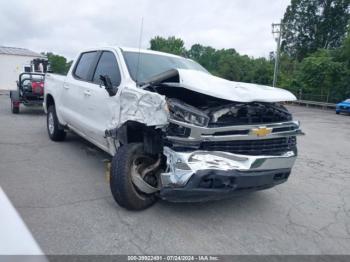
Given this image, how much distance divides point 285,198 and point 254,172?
1398mm

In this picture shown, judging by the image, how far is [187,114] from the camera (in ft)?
12.1

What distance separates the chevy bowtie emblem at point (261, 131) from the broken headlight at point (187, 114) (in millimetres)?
568

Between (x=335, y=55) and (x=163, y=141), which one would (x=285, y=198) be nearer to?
(x=163, y=141)

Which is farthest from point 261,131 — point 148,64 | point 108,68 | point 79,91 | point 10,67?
point 10,67

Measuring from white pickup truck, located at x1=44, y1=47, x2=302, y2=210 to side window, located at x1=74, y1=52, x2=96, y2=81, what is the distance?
148 cm

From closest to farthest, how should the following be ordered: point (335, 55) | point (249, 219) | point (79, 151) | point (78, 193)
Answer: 1. point (249, 219)
2. point (78, 193)
3. point (79, 151)
4. point (335, 55)

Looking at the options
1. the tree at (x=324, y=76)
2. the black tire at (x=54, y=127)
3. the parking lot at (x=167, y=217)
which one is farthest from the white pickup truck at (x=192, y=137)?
the tree at (x=324, y=76)

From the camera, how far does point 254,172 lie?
3.74 meters

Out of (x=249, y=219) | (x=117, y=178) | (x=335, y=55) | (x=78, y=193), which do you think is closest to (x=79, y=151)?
(x=78, y=193)

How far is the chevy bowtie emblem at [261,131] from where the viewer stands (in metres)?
3.82

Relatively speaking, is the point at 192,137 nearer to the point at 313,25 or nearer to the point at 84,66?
the point at 84,66

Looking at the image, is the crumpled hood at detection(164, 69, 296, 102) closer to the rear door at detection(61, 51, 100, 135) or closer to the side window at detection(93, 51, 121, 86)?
the side window at detection(93, 51, 121, 86)

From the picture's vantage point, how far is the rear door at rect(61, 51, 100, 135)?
563 centimetres

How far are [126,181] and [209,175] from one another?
36.7 inches
